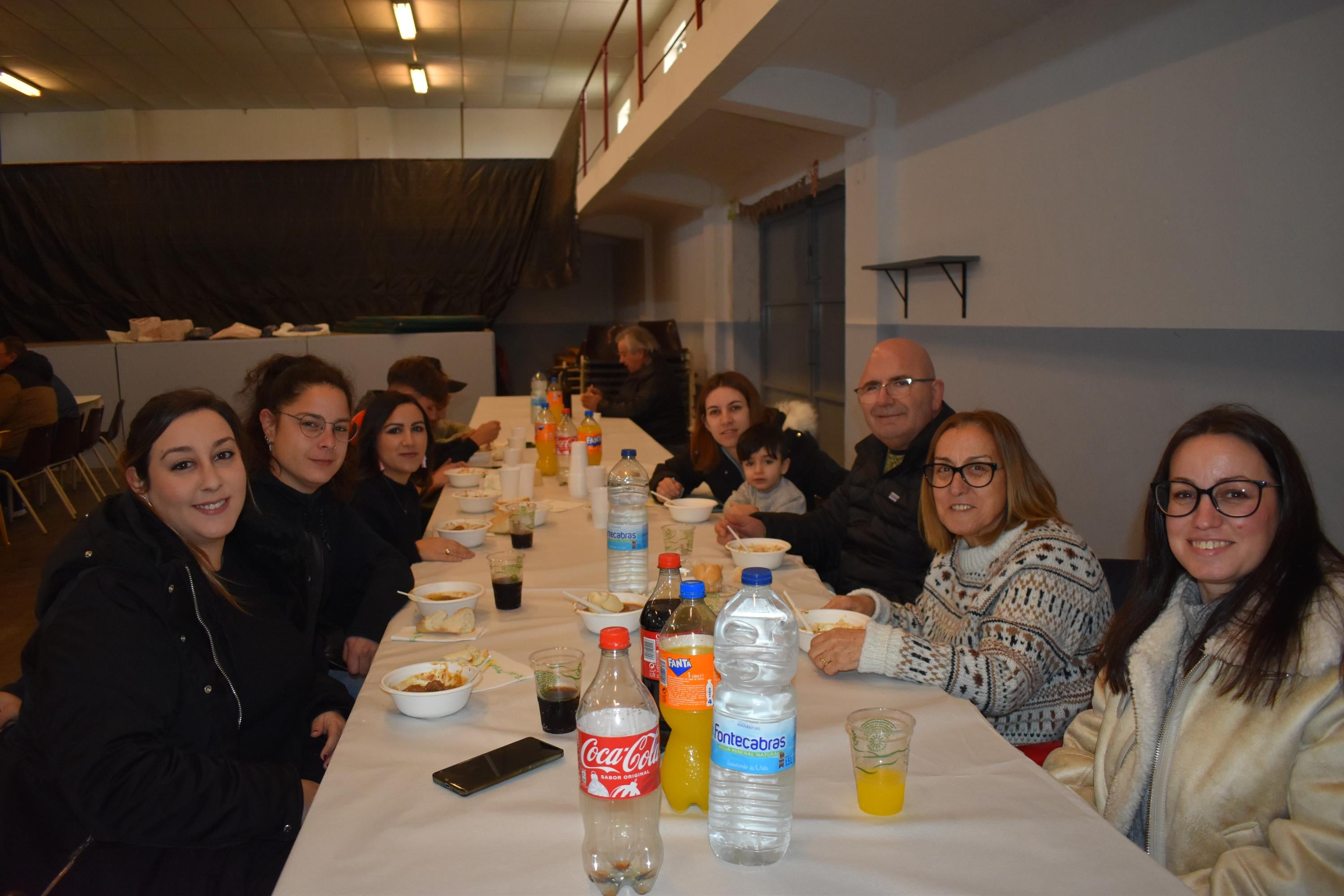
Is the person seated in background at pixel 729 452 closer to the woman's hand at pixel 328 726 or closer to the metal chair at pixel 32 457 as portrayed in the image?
the woman's hand at pixel 328 726

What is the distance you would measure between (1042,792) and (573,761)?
67 cm

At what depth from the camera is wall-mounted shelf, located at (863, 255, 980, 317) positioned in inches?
186

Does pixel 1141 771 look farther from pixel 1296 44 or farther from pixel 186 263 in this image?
pixel 186 263

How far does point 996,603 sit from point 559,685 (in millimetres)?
880

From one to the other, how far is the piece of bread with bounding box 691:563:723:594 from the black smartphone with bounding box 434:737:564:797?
Result: 62 centimetres

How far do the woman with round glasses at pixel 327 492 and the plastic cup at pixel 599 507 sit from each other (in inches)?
25.5

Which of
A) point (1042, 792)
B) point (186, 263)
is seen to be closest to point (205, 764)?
point (1042, 792)

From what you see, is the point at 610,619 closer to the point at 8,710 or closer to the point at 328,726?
the point at 328,726

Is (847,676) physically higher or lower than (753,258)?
lower

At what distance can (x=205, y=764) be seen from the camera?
4.69 ft

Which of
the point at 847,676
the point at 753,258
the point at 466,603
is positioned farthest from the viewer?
the point at 753,258

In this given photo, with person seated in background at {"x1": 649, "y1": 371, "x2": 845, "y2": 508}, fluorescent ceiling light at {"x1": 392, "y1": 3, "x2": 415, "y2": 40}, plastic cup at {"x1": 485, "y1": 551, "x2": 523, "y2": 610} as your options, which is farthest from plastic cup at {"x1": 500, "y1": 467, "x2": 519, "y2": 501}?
fluorescent ceiling light at {"x1": 392, "y1": 3, "x2": 415, "y2": 40}

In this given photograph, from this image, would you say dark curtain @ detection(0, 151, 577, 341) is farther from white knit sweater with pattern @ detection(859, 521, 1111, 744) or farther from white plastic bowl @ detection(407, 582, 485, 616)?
white knit sweater with pattern @ detection(859, 521, 1111, 744)

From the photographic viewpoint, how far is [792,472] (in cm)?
361
